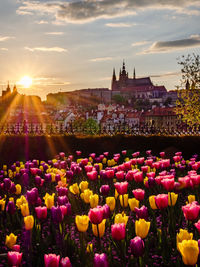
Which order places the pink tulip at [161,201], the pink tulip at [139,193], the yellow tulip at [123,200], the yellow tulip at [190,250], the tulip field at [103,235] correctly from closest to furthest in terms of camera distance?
the yellow tulip at [190,250]
the tulip field at [103,235]
the pink tulip at [161,201]
the pink tulip at [139,193]
the yellow tulip at [123,200]

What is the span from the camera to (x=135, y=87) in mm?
179875

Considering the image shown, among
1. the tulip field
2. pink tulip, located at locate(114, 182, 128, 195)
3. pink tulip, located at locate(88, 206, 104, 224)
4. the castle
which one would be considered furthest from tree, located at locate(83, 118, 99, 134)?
the castle

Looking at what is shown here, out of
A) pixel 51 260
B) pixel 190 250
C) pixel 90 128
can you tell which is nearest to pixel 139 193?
pixel 190 250

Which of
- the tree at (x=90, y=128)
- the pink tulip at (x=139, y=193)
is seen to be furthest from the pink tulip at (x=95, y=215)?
the tree at (x=90, y=128)

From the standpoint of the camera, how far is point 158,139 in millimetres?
12297

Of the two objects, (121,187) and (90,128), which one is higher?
(121,187)

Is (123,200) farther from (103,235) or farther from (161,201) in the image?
(161,201)

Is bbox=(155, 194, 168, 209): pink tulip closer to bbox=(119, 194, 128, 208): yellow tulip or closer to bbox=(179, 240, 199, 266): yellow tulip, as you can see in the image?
bbox=(119, 194, 128, 208): yellow tulip

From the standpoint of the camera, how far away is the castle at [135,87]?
172750 millimetres

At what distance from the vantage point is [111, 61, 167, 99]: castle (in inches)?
6801

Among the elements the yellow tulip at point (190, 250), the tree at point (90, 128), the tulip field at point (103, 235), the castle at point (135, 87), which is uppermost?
the castle at point (135, 87)

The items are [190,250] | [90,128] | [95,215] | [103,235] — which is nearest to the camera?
[190,250]

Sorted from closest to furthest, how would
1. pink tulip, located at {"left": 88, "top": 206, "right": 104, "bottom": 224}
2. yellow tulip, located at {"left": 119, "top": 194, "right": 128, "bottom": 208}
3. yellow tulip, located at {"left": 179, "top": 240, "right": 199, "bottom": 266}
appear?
yellow tulip, located at {"left": 179, "top": 240, "right": 199, "bottom": 266}, pink tulip, located at {"left": 88, "top": 206, "right": 104, "bottom": 224}, yellow tulip, located at {"left": 119, "top": 194, "right": 128, "bottom": 208}

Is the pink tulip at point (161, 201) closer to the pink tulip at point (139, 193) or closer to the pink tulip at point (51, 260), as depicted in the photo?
the pink tulip at point (139, 193)
